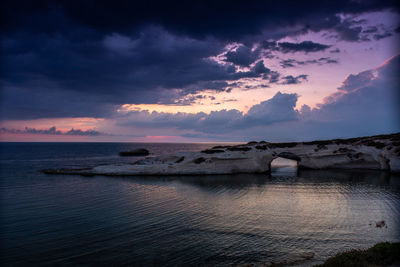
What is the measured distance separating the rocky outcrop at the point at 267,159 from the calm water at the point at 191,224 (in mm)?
15195

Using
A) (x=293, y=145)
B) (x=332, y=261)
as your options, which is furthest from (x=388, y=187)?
(x=332, y=261)

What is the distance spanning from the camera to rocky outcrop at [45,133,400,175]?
48781mm

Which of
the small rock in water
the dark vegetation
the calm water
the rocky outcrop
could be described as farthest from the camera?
the small rock in water

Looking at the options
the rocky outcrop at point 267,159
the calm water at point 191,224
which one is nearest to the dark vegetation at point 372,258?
the calm water at point 191,224

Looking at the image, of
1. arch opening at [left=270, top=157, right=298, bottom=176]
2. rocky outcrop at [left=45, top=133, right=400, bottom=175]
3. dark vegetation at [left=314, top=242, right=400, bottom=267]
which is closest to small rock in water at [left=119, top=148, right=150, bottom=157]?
rocky outcrop at [left=45, top=133, right=400, bottom=175]

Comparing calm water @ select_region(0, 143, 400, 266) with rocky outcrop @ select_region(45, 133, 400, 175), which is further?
rocky outcrop @ select_region(45, 133, 400, 175)

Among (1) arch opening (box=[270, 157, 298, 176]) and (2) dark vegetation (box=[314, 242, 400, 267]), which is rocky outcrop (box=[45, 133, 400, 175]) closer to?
(1) arch opening (box=[270, 157, 298, 176])

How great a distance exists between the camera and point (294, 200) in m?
26.7

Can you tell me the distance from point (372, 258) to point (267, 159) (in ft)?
134

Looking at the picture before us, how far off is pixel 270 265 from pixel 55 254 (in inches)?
492

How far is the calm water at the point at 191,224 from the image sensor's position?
1405 cm

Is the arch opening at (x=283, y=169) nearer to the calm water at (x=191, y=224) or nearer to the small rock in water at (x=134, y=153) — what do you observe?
the calm water at (x=191, y=224)

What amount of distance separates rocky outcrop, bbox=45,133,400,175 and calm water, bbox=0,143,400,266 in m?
15.2

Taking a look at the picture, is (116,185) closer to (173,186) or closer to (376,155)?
(173,186)
